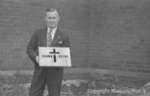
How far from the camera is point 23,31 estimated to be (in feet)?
27.3

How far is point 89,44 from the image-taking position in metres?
9.00

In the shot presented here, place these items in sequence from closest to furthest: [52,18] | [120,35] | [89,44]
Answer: [52,18], [120,35], [89,44]

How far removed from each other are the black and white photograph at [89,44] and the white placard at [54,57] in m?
3.00

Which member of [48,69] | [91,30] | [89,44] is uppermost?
[91,30]

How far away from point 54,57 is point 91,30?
4.37m

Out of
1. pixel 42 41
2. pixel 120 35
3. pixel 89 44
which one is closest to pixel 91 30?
pixel 89 44

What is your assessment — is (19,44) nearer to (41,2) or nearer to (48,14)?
(41,2)

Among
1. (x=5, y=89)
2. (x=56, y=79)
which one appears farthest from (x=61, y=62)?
(x=5, y=89)

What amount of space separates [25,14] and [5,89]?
2.00m

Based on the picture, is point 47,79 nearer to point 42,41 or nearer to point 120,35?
point 42,41

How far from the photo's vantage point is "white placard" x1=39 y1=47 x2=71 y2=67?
15.2 feet

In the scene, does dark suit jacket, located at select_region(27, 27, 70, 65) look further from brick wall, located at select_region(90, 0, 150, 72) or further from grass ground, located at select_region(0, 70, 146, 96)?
brick wall, located at select_region(90, 0, 150, 72)

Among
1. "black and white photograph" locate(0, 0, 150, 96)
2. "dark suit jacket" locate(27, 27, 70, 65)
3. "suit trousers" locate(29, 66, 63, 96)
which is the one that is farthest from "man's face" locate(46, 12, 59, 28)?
"black and white photograph" locate(0, 0, 150, 96)

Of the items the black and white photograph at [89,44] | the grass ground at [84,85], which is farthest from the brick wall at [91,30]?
the grass ground at [84,85]
